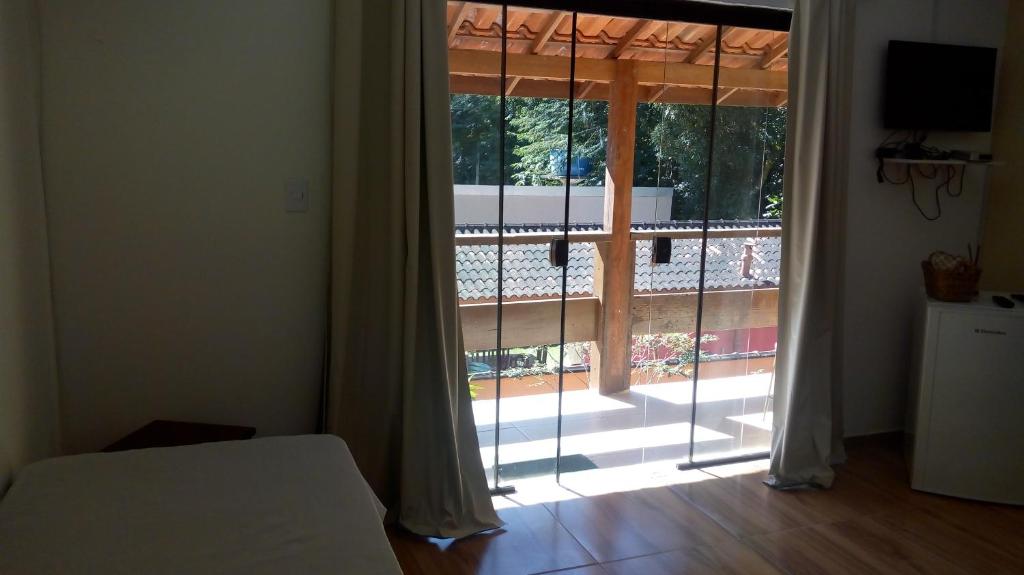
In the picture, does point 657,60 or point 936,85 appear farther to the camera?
point 936,85

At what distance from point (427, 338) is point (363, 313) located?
0.26 metres

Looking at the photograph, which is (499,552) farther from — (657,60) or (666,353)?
(657,60)

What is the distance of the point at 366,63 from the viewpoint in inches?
101

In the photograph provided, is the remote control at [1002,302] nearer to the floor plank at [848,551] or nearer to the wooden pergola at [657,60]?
the floor plank at [848,551]

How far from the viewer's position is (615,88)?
3.35 meters

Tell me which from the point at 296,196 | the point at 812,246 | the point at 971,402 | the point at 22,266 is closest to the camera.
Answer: the point at 22,266

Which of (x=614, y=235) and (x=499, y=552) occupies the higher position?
(x=614, y=235)

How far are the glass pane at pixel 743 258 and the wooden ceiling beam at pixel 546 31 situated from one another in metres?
0.85

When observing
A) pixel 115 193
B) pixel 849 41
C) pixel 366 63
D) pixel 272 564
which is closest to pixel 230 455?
pixel 272 564

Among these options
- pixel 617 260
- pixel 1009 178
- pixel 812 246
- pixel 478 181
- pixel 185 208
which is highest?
pixel 1009 178

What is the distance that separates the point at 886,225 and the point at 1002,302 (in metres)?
0.69

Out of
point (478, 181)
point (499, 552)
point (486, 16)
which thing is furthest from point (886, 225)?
point (499, 552)

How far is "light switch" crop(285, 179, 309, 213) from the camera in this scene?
2.61 m

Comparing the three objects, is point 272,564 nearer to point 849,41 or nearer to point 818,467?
point 818,467
